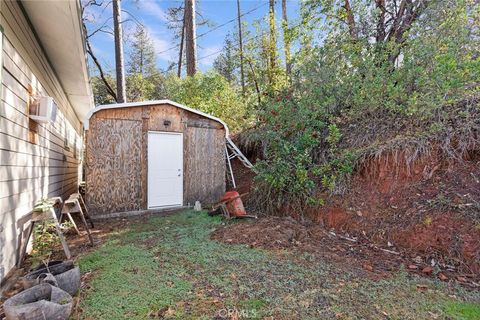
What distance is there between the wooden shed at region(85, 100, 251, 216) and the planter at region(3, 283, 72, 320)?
3.68 metres

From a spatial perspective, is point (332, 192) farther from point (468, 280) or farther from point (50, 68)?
point (50, 68)

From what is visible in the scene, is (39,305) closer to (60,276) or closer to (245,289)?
(60,276)

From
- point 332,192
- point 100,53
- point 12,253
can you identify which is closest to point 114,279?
point 12,253

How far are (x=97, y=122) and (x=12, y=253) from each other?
126 inches

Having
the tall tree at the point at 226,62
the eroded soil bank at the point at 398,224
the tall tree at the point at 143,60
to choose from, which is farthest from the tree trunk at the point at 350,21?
the tall tree at the point at 143,60

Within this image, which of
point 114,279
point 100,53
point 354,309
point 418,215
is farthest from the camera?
point 100,53

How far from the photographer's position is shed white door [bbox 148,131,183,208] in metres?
6.16

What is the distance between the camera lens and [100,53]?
41.6 ft

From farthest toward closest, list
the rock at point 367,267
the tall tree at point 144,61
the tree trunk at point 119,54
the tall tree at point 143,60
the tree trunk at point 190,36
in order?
the tall tree at point 143,60 → the tall tree at point 144,61 → the tree trunk at point 119,54 → the tree trunk at point 190,36 → the rock at point 367,267

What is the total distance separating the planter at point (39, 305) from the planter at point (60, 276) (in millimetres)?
178

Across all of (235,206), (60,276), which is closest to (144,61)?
(235,206)

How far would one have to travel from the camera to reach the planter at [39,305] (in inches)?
71.6

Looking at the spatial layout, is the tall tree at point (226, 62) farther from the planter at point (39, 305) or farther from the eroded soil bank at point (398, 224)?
the planter at point (39, 305)

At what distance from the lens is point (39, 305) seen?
1.87 meters
